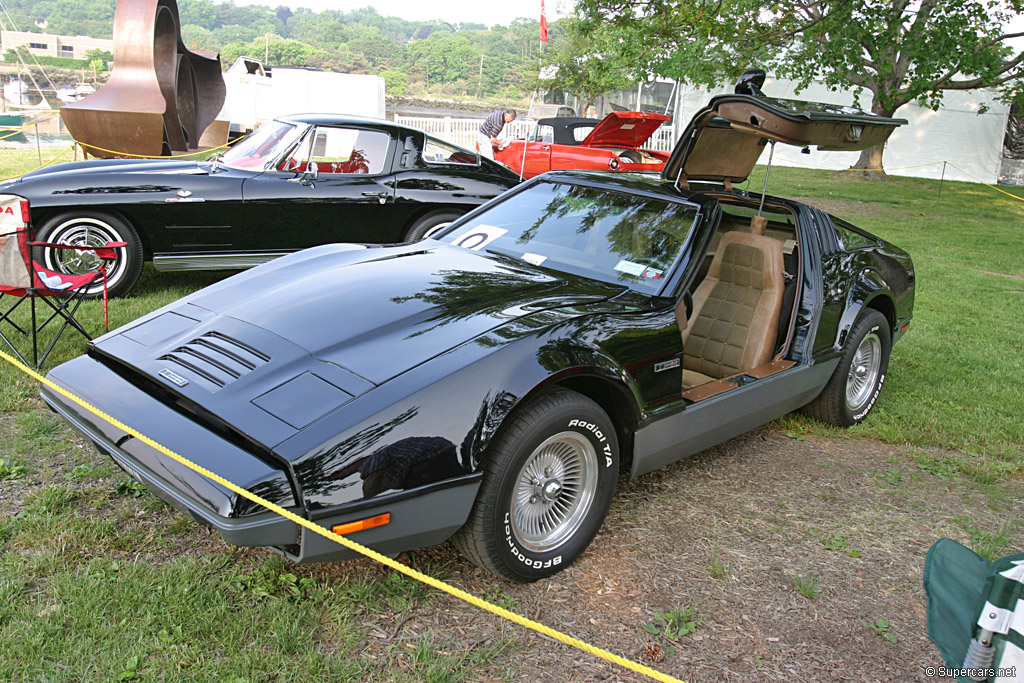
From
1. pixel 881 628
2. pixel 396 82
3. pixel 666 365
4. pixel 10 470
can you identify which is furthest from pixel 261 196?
pixel 396 82

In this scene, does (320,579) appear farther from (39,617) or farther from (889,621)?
(889,621)

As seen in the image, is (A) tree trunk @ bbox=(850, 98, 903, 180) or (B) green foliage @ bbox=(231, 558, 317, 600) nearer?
(B) green foliage @ bbox=(231, 558, 317, 600)

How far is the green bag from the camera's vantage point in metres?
1.51

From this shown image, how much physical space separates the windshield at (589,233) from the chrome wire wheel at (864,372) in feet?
5.71

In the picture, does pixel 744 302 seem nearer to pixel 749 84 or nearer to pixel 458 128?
pixel 749 84

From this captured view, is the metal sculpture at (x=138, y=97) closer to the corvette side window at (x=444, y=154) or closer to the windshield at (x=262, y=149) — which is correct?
the windshield at (x=262, y=149)

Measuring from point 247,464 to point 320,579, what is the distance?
72 cm

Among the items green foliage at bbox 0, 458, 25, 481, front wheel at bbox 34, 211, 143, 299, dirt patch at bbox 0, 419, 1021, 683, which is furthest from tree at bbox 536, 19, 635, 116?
green foliage at bbox 0, 458, 25, 481

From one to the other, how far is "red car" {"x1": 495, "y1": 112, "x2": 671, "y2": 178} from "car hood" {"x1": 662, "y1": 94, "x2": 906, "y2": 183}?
8693 mm

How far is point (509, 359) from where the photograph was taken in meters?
2.86

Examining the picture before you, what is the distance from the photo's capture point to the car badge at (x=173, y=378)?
2836 millimetres

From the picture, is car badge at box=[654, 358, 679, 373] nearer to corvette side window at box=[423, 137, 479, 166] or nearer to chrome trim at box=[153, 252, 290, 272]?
chrome trim at box=[153, 252, 290, 272]

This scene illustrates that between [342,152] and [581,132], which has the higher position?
[581,132]

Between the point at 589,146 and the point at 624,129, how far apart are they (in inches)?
29.4
